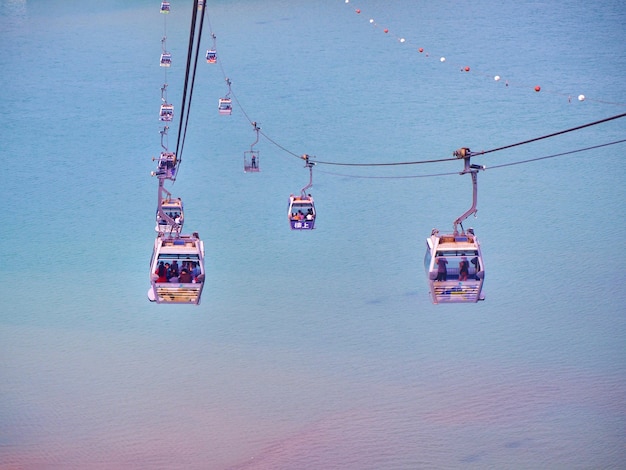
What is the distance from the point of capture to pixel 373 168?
4262 centimetres

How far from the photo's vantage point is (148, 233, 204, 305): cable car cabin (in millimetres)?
23438

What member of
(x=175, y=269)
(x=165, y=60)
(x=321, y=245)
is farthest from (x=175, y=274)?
(x=165, y=60)

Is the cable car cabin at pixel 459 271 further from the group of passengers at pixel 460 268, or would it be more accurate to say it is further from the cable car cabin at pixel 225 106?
the cable car cabin at pixel 225 106

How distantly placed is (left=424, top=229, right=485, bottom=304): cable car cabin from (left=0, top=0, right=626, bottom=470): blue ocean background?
8.91 meters

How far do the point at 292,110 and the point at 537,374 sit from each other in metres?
15.1

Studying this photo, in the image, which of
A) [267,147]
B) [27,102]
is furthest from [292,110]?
[27,102]

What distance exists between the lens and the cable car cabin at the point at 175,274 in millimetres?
23438

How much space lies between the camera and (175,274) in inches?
952

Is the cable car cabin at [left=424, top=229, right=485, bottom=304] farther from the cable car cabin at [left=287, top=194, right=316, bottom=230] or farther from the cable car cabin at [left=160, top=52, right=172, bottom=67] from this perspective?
the cable car cabin at [left=160, top=52, right=172, bottom=67]

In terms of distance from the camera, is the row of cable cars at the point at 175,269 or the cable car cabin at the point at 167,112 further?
the cable car cabin at the point at 167,112

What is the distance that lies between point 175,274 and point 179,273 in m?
0.10

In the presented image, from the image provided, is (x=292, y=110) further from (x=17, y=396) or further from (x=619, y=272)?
(x=17, y=396)

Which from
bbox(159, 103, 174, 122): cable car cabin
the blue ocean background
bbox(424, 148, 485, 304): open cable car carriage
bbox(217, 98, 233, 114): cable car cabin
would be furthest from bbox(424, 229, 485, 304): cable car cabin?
bbox(159, 103, 174, 122): cable car cabin

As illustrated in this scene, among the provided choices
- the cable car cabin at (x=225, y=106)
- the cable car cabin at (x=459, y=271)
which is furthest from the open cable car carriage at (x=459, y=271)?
the cable car cabin at (x=225, y=106)
